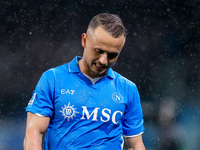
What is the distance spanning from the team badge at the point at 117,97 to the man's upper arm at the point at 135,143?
0.36 meters

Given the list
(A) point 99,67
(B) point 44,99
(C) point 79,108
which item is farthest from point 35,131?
(A) point 99,67

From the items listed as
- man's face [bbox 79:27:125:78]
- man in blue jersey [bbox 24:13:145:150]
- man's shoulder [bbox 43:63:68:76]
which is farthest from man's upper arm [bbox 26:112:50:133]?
man's face [bbox 79:27:125:78]

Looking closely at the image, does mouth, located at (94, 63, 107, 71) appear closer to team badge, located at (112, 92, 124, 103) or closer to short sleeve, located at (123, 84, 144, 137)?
team badge, located at (112, 92, 124, 103)

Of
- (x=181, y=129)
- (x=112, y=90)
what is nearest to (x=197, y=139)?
(x=181, y=129)

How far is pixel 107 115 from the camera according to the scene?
2.37m

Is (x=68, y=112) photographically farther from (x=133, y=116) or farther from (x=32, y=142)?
(x=133, y=116)

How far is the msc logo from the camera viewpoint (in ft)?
7.48

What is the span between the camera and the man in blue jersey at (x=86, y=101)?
2.22m

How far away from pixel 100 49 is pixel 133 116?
2.07 ft

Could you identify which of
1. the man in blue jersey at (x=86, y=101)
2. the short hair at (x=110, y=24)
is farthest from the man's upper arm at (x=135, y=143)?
the short hair at (x=110, y=24)

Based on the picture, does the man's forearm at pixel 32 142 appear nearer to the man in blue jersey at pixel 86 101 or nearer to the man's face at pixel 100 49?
the man in blue jersey at pixel 86 101

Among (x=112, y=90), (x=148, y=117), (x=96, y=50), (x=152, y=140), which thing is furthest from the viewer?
(x=152, y=140)

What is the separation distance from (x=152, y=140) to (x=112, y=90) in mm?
12657

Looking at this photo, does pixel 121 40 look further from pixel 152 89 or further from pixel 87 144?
pixel 152 89
